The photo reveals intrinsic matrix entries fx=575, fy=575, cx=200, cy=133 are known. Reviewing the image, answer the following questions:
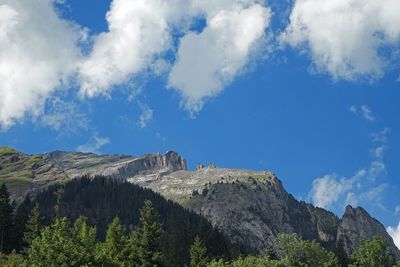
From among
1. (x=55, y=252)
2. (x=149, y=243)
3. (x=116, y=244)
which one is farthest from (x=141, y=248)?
(x=55, y=252)

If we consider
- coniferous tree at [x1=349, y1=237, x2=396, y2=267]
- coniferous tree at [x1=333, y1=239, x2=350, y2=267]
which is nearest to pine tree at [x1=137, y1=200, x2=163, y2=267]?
coniferous tree at [x1=349, y1=237, x2=396, y2=267]

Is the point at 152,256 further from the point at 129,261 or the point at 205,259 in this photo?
the point at 205,259

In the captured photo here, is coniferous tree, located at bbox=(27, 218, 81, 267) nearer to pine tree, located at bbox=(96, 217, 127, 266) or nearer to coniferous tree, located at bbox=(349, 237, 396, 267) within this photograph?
pine tree, located at bbox=(96, 217, 127, 266)

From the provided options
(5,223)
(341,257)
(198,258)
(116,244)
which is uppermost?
(5,223)

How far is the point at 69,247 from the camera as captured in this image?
8156 cm

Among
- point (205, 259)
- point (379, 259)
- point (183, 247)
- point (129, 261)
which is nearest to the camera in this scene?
point (129, 261)

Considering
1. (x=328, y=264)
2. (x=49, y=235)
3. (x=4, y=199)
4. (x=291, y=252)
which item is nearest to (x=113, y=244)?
(x=49, y=235)

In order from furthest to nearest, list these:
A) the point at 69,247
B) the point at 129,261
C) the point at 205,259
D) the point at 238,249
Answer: the point at 238,249 → the point at 205,259 → the point at 129,261 → the point at 69,247

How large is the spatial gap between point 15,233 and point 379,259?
91946mm

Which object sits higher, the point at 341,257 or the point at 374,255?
the point at 341,257

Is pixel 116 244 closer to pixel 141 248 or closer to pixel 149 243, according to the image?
pixel 141 248

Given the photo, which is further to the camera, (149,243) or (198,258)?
(198,258)

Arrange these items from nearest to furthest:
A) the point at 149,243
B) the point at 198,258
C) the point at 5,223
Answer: the point at 149,243
the point at 198,258
the point at 5,223

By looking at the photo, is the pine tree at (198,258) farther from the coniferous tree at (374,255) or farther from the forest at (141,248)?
the coniferous tree at (374,255)
